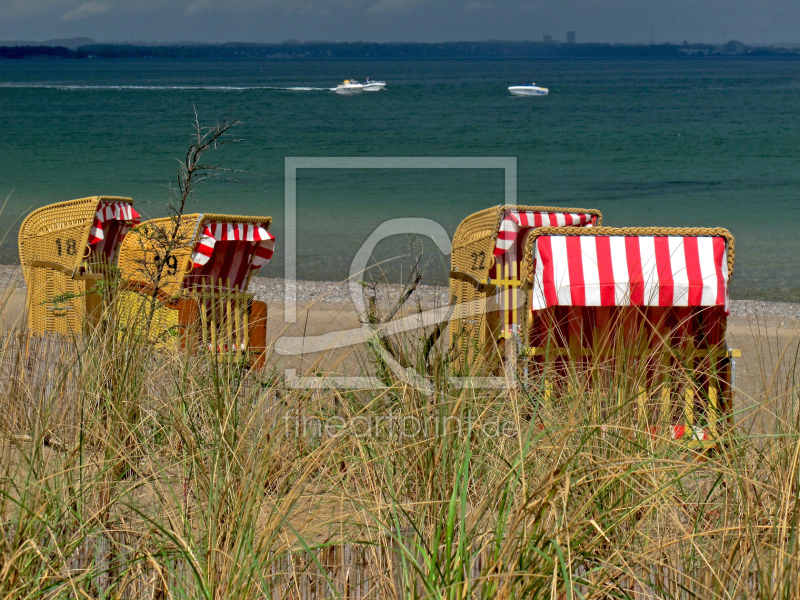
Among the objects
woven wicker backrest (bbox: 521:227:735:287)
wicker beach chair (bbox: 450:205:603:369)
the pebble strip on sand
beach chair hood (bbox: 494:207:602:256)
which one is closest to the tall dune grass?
woven wicker backrest (bbox: 521:227:735:287)

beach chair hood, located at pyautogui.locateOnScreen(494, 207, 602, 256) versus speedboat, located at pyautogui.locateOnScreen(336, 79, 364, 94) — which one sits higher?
speedboat, located at pyautogui.locateOnScreen(336, 79, 364, 94)

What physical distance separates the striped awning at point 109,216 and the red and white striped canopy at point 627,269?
3.37 m

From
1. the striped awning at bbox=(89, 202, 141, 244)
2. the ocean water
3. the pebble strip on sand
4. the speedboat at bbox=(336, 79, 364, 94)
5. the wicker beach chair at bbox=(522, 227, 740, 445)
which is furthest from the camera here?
the speedboat at bbox=(336, 79, 364, 94)

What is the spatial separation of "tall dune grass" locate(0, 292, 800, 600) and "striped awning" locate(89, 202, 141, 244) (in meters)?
3.40

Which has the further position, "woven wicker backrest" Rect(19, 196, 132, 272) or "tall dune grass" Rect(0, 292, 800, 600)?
"woven wicker backrest" Rect(19, 196, 132, 272)

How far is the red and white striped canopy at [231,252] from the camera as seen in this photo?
550 centimetres

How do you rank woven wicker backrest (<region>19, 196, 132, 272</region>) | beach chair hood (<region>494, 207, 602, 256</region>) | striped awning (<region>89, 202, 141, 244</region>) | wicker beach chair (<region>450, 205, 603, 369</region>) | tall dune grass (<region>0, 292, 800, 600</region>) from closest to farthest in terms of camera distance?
1. tall dune grass (<region>0, 292, 800, 600</region>)
2. wicker beach chair (<region>450, 205, 603, 369</region>)
3. beach chair hood (<region>494, 207, 602, 256</region>)
4. woven wicker backrest (<region>19, 196, 132, 272</region>)
5. striped awning (<region>89, 202, 141, 244</region>)

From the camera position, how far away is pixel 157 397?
2.84m

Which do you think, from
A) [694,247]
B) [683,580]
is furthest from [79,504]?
[694,247]

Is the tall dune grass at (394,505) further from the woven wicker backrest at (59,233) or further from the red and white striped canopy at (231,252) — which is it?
the woven wicker backrest at (59,233)

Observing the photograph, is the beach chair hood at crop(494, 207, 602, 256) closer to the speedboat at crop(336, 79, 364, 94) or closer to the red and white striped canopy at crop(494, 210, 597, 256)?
the red and white striped canopy at crop(494, 210, 597, 256)

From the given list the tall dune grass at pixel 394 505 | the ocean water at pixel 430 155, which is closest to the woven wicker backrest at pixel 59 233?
the ocean water at pixel 430 155

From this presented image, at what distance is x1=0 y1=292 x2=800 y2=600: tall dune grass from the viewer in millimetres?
1848

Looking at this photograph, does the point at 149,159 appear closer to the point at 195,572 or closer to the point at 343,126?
the point at 343,126
